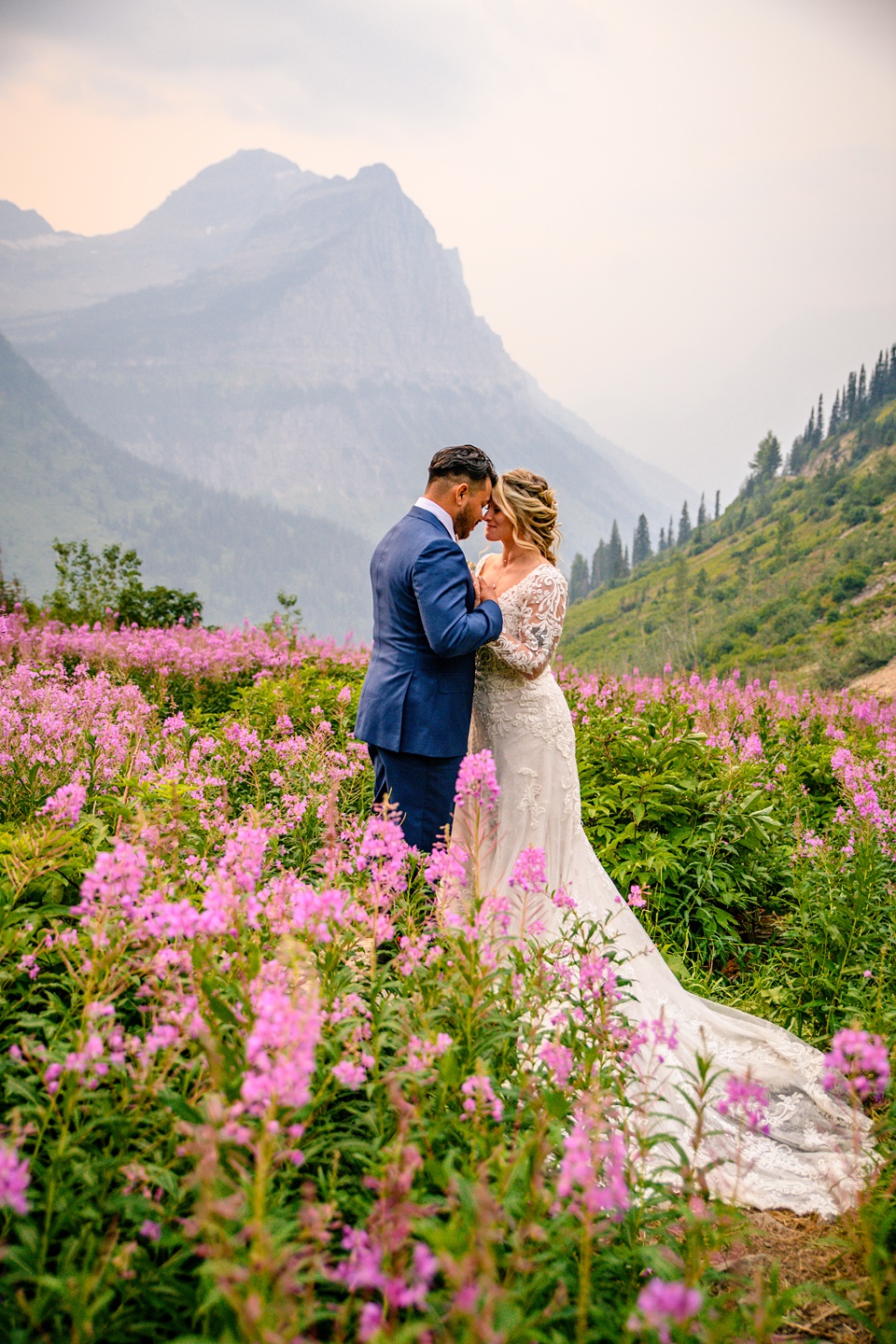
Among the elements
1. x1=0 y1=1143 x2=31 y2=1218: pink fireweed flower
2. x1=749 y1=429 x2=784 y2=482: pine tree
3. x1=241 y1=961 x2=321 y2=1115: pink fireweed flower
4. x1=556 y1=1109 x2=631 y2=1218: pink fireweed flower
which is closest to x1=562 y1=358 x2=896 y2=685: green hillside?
x1=749 y1=429 x2=784 y2=482: pine tree

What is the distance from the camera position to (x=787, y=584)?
181ft

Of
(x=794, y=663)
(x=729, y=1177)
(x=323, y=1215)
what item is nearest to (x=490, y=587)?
(x=729, y=1177)

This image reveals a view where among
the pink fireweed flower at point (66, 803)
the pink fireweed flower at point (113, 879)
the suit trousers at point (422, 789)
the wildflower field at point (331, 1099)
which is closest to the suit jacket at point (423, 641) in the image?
the suit trousers at point (422, 789)

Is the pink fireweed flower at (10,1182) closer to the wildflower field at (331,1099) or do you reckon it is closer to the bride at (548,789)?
the wildflower field at (331,1099)

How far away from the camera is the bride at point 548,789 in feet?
13.3

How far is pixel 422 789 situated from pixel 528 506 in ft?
5.82

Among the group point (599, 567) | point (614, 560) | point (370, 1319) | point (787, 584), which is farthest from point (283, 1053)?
point (599, 567)

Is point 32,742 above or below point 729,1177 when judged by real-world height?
above

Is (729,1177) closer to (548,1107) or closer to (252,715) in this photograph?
(548,1107)

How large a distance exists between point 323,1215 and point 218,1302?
8.8 inches

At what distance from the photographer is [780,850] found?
587 cm

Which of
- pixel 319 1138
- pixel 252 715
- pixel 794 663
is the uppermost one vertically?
pixel 794 663

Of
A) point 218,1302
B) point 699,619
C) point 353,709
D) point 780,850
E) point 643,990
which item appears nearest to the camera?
point 218,1302

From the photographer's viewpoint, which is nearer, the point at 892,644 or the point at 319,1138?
the point at 319,1138
